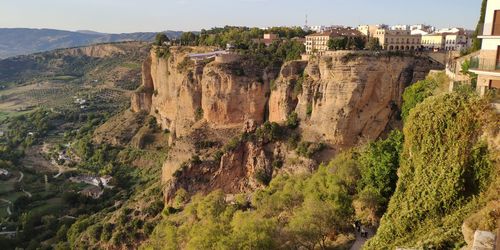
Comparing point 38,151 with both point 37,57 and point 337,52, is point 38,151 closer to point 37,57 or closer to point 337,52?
point 337,52

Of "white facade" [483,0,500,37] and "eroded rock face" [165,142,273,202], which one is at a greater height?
"white facade" [483,0,500,37]

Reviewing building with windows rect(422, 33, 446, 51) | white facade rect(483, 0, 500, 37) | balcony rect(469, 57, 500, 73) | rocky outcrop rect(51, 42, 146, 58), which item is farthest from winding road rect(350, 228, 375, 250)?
rocky outcrop rect(51, 42, 146, 58)

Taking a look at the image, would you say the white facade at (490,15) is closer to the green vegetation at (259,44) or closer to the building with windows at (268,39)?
the green vegetation at (259,44)

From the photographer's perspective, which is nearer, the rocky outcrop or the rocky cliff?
the rocky cliff

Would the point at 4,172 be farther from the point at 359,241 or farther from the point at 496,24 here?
the point at 496,24

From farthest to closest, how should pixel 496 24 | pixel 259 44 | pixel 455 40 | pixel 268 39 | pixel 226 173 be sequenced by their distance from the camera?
pixel 268 39, pixel 259 44, pixel 455 40, pixel 226 173, pixel 496 24

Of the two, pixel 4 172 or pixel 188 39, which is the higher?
pixel 188 39

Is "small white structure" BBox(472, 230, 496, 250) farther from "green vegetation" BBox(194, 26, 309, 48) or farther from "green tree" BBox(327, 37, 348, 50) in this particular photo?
"green vegetation" BBox(194, 26, 309, 48)

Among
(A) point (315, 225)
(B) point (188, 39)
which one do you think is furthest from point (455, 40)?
(A) point (315, 225)
